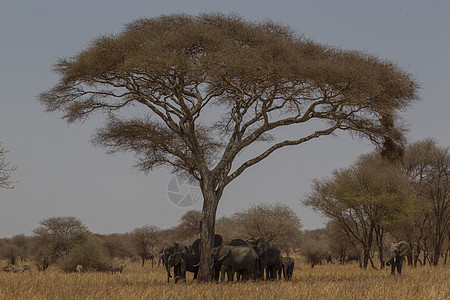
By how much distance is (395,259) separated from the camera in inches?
891

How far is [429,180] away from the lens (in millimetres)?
35719

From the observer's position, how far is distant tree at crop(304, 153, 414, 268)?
28.8m

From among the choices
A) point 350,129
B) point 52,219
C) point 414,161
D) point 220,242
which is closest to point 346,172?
point 414,161

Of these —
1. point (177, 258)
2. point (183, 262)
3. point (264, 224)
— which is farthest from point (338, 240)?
point (177, 258)

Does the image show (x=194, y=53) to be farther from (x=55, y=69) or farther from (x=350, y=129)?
(x=350, y=129)

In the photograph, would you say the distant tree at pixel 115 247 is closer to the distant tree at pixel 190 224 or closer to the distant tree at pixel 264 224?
the distant tree at pixel 190 224

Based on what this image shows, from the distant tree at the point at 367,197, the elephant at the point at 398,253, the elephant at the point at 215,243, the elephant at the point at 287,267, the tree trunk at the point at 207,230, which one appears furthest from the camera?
the distant tree at the point at 367,197

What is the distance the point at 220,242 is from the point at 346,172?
50.0 ft

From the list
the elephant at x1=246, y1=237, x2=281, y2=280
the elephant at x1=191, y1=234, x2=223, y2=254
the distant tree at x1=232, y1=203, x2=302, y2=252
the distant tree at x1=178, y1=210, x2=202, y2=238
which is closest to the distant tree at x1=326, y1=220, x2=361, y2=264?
the distant tree at x1=232, y1=203, x2=302, y2=252

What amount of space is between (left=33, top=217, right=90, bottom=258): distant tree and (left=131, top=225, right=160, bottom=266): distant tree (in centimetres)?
726

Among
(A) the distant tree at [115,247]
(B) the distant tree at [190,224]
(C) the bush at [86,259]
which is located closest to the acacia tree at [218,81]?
(C) the bush at [86,259]

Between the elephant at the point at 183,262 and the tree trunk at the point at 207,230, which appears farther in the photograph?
the elephant at the point at 183,262

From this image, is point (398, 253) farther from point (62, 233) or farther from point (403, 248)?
point (62, 233)

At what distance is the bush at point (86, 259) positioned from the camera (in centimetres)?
3027
